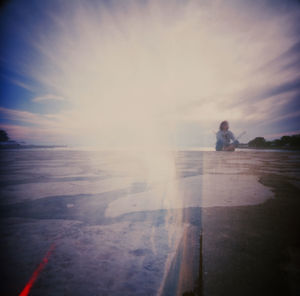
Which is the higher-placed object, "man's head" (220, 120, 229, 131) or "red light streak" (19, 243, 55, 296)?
"man's head" (220, 120, 229, 131)

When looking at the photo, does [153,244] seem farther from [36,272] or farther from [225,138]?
[225,138]

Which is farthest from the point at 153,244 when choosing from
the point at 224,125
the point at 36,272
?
A: the point at 224,125

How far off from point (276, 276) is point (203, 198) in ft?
4.04

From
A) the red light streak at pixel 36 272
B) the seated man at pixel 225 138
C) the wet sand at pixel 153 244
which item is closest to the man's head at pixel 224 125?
the seated man at pixel 225 138

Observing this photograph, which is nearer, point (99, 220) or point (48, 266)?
point (48, 266)

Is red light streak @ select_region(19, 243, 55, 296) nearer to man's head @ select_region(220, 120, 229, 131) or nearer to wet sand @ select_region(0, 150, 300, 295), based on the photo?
wet sand @ select_region(0, 150, 300, 295)

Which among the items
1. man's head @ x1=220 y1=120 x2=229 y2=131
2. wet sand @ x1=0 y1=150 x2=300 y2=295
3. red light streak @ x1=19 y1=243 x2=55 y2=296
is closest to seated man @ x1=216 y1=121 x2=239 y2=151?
man's head @ x1=220 y1=120 x2=229 y2=131

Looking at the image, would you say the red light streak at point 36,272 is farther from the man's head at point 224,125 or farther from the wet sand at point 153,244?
the man's head at point 224,125

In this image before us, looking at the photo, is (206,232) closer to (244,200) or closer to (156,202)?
(156,202)

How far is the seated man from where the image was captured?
446 inches

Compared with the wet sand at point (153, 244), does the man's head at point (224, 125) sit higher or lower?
higher

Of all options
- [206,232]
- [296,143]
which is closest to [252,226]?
[206,232]

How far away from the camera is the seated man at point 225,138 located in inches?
446

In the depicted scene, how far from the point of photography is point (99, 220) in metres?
1.52
